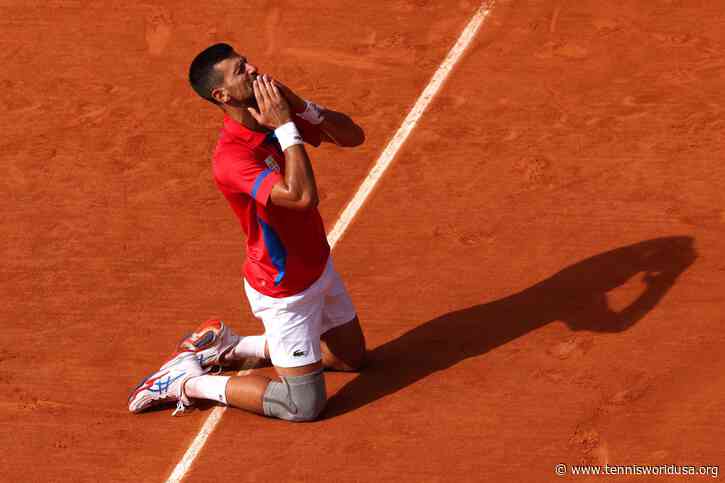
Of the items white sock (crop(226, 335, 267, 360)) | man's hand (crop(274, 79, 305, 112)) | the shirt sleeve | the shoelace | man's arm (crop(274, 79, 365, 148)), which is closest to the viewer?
the shirt sleeve

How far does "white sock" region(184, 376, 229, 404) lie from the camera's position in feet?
25.0

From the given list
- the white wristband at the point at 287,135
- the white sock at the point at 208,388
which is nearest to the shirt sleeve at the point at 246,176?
the white wristband at the point at 287,135

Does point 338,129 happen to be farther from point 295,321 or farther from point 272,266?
point 295,321

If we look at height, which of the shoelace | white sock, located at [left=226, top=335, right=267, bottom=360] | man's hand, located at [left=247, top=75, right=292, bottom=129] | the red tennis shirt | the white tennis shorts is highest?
man's hand, located at [left=247, top=75, right=292, bottom=129]

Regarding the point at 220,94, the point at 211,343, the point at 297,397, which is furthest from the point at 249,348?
the point at 220,94

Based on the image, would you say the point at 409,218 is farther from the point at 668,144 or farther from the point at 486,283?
the point at 668,144

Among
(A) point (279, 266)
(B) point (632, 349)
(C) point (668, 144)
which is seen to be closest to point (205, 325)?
(A) point (279, 266)

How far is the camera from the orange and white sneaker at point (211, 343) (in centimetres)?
793

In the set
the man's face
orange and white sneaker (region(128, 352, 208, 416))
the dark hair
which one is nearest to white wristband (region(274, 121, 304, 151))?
the man's face

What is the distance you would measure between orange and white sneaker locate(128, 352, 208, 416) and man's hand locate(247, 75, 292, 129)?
6.17 ft

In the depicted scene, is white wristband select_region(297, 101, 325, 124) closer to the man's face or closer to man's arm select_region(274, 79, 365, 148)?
man's arm select_region(274, 79, 365, 148)

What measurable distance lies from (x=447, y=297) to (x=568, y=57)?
3.30 meters

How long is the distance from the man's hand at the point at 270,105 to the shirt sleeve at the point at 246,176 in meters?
0.27

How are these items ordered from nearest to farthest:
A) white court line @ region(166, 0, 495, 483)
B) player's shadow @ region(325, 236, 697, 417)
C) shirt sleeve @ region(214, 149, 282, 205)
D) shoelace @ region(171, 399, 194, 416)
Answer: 1. shirt sleeve @ region(214, 149, 282, 205)
2. white court line @ region(166, 0, 495, 483)
3. shoelace @ region(171, 399, 194, 416)
4. player's shadow @ region(325, 236, 697, 417)
